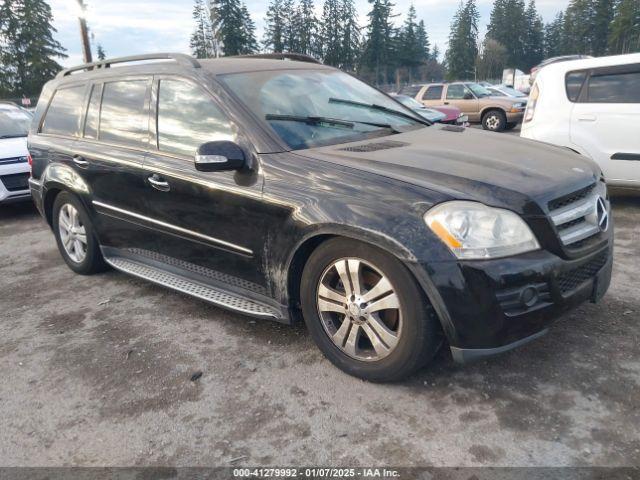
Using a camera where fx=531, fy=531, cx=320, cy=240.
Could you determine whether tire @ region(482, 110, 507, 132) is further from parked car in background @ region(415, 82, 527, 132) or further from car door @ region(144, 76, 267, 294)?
car door @ region(144, 76, 267, 294)

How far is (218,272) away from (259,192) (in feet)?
2.31

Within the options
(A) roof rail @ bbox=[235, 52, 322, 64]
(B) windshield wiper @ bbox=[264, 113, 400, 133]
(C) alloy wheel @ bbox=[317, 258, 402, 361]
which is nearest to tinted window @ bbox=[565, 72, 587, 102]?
(A) roof rail @ bbox=[235, 52, 322, 64]

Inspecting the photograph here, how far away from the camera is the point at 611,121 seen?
5.86 metres

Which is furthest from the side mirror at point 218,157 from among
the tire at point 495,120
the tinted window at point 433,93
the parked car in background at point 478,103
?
the tinted window at point 433,93

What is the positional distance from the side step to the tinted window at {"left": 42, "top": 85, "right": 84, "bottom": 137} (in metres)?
1.22

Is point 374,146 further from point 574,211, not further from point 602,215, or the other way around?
point 602,215

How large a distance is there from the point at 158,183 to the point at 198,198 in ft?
1.36

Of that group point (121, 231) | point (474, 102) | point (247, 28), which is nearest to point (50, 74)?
point (247, 28)

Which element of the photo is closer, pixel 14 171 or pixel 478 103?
pixel 14 171

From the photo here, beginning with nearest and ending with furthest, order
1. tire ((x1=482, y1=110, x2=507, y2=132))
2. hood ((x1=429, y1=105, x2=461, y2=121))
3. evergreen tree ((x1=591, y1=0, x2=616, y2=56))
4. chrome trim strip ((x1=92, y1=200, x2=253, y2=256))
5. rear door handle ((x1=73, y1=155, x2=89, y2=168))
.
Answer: chrome trim strip ((x1=92, y1=200, x2=253, y2=256))
rear door handle ((x1=73, y1=155, x2=89, y2=168))
hood ((x1=429, y1=105, x2=461, y2=121))
tire ((x1=482, y1=110, x2=507, y2=132))
evergreen tree ((x1=591, y1=0, x2=616, y2=56))

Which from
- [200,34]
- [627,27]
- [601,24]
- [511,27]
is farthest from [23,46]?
[601,24]

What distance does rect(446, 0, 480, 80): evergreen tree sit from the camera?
279ft

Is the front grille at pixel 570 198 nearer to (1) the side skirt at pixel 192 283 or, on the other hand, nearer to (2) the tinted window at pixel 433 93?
(1) the side skirt at pixel 192 283

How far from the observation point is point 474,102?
16516 mm
